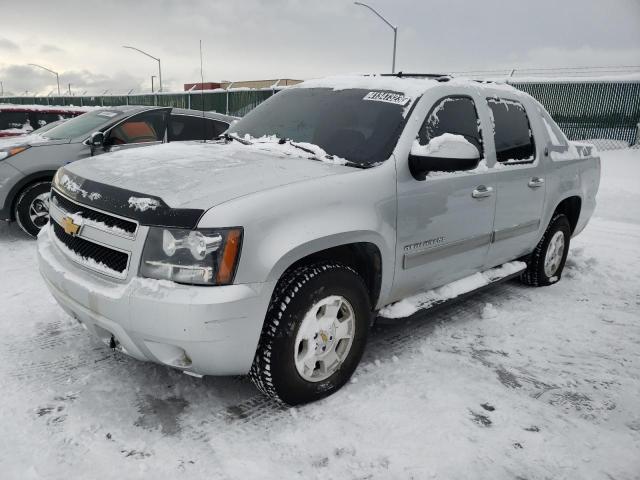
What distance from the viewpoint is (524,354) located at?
3.49 m

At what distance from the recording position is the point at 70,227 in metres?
2.68

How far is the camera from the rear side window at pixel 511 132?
3.83m

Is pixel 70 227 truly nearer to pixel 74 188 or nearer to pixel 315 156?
pixel 74 188

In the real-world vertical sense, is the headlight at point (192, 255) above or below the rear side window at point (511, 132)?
below

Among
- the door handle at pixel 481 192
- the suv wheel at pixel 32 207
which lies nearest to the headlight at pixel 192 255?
the door handle at pixel 481 192

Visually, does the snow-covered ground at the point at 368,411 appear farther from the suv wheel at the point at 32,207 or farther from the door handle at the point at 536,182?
the suv wheel at the point at 32,207

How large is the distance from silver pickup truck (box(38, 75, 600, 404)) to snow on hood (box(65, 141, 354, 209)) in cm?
1

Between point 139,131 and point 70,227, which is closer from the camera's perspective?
point 70,227

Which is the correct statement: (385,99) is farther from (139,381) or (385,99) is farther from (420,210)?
(139,381)

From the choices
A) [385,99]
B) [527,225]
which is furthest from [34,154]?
[527,225]

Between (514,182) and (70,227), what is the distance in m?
3.09

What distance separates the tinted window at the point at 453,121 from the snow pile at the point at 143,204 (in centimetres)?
168

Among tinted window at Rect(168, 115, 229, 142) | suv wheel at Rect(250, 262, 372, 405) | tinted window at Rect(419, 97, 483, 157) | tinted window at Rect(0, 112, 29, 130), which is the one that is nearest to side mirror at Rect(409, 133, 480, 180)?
tinted window at Rect(419, 97, 483, 157)

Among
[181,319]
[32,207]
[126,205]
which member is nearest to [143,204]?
[126,205]
